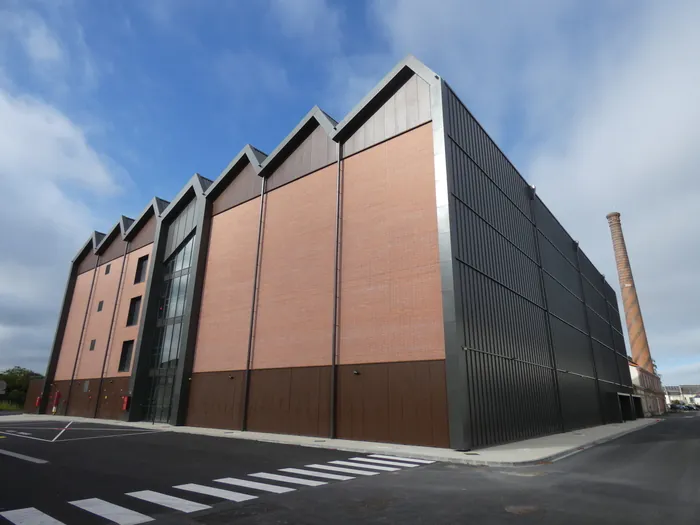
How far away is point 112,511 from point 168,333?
1167 inches

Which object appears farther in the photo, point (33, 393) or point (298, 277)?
point (33, 393)

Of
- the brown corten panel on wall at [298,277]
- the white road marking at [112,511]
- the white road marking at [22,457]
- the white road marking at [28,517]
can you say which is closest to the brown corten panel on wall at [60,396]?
the brown corten panel on wall at [298,277]

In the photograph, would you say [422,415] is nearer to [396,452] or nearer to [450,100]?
[396,452]

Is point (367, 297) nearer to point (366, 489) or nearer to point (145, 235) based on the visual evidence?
point (366, 489)

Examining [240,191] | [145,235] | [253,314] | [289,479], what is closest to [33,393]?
[145,235]

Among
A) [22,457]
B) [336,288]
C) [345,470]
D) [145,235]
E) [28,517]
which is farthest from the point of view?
[145,235]

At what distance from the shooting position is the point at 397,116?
23.0 metres

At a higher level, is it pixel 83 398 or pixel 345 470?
pixel 83 398

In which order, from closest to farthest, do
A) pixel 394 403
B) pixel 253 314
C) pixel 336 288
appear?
pixel 394 403 → pixel 336 288 → pixel 253 314

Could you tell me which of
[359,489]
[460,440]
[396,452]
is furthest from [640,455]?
[359,489]

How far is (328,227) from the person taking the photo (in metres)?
24.3

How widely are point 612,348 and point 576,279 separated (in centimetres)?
1653

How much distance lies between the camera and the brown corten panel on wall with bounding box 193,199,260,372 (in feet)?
90.7

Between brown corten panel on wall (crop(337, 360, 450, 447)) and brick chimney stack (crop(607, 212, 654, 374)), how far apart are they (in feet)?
249
